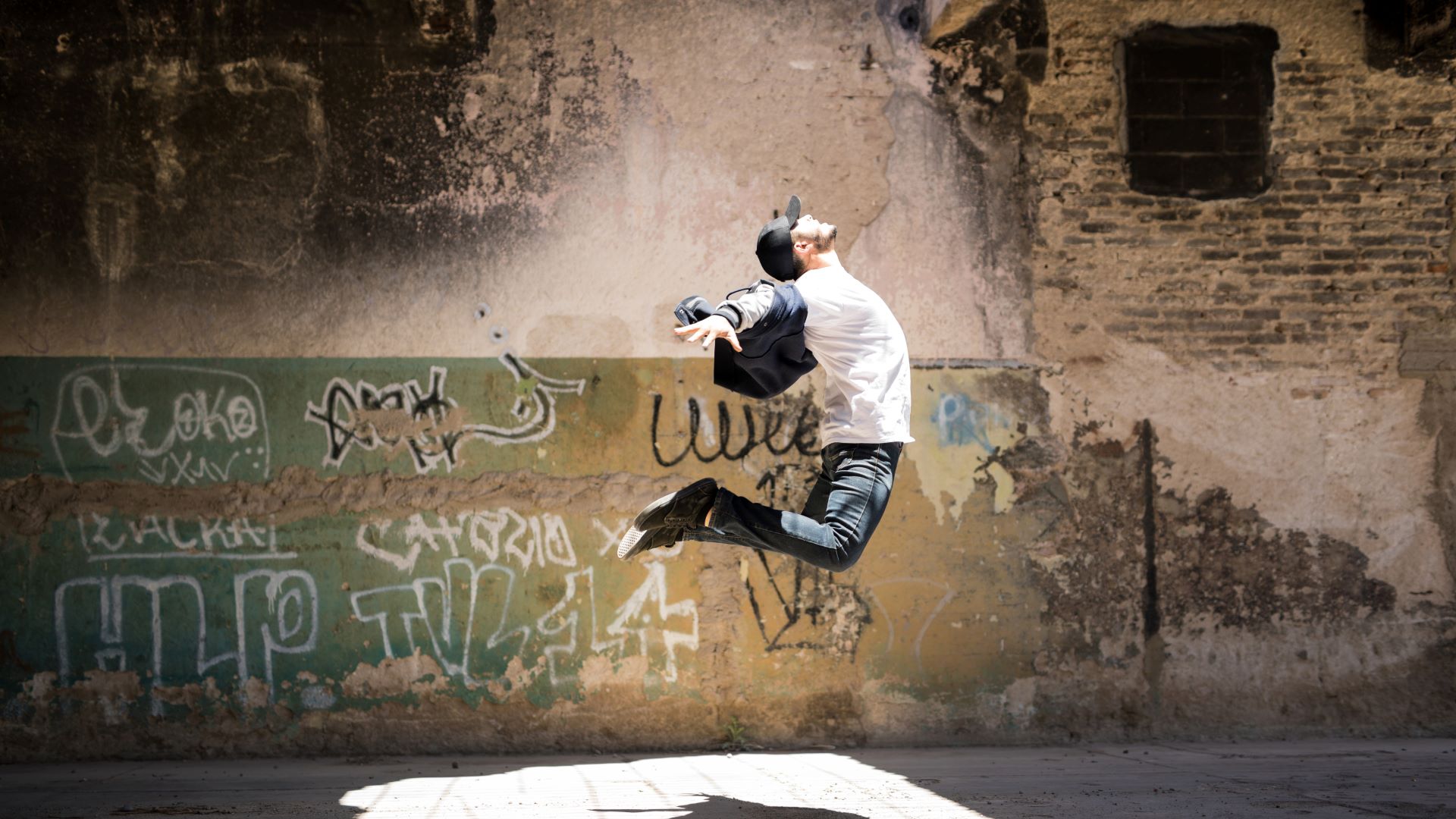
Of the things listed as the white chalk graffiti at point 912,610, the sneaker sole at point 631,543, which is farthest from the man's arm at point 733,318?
the white chalk graffiti at point 912,610

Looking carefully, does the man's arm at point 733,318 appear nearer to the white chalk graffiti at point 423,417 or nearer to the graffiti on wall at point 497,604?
the white chalk graffiti at point 423,417

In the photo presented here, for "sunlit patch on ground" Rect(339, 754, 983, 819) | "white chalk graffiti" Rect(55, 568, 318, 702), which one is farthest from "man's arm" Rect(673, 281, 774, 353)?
"white chalk graffiti" Rect(55, 568, 318, 702)

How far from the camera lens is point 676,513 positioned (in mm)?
4246

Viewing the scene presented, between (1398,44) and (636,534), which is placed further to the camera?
(1398,44)

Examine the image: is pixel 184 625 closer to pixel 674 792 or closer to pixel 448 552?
pixel 448 552

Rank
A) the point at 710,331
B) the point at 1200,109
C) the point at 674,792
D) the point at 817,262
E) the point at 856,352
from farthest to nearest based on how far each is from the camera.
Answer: the point at 1200,109
the point at 674,792
the point at 817,262
the point at 856,352
the point at 710,331

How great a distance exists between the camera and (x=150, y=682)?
6180 millimetres

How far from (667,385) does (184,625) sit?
2.91 metres

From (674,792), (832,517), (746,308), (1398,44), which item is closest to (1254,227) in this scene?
(1398,44)

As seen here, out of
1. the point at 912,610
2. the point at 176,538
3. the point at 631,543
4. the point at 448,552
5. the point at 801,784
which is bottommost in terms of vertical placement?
the point at 801,784

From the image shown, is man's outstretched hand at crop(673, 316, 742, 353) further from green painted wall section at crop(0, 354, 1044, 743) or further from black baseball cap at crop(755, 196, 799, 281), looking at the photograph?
green painted wall section at crop(0, 354, 1044, 743)

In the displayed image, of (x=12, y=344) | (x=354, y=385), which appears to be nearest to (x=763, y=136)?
(x=354, y=385)

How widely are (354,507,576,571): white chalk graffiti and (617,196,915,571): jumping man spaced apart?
2030 millimetres

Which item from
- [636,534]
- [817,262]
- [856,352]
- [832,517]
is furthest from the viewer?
[817,262]
